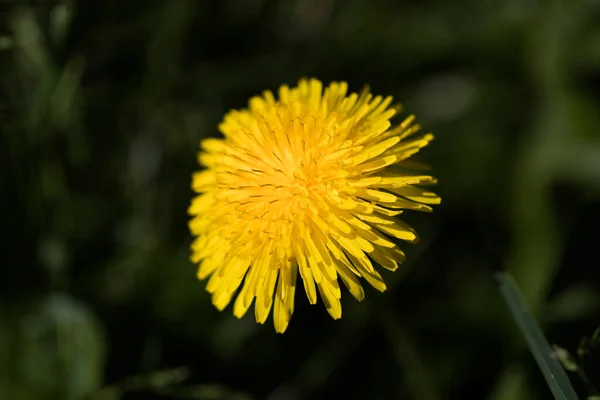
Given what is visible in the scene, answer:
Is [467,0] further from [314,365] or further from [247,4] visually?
[314,365]

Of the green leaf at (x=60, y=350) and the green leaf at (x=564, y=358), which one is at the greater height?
the green leaf at (x=60, y=350)

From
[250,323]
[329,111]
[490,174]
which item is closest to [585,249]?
[490,174]

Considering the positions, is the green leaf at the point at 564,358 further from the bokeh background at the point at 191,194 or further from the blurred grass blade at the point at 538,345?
the bokeh background at the point at 191,194

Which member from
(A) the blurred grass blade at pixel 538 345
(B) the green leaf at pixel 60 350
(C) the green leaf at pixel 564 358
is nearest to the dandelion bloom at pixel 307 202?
(A) the blurred grass blade at pixel 538 345

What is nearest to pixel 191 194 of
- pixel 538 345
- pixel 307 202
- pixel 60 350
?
pixel 60 350

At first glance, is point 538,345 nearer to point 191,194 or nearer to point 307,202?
point 307,202

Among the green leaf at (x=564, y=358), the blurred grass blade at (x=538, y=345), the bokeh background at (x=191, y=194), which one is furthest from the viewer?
the bokeh background at (x=191, y=194)

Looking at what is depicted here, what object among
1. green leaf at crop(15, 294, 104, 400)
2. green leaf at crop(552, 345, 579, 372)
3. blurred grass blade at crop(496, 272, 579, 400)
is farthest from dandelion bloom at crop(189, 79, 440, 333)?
green leaf at crop(15, 294, 104, 400)

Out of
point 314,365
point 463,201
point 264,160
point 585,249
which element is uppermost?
point 264,160
